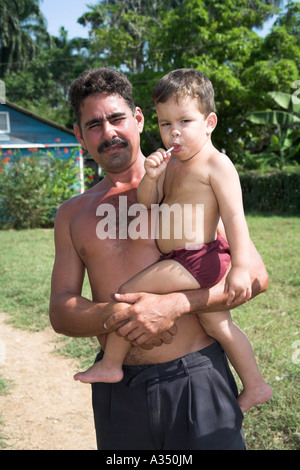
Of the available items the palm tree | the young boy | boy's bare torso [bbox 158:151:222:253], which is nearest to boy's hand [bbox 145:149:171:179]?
the young boy

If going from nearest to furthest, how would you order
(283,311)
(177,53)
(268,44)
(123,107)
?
(123,107)
(283,311)
(268,44)
(177,53)

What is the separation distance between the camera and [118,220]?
7.19ft

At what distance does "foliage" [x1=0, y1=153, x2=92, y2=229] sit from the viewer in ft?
43.9

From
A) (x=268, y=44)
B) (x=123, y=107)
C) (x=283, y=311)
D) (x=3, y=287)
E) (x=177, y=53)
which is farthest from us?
(x=177, y=53)

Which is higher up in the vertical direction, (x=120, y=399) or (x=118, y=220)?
(x=118, y=220)

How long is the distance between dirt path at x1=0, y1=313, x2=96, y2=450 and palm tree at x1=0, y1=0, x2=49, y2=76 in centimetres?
3710

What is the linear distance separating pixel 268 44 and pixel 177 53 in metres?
3.86

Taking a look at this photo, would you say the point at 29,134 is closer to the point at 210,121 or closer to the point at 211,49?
the point at 211,49

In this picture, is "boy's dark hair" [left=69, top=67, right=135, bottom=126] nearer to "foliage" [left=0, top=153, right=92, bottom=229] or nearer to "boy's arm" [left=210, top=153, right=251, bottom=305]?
"boy's arm" [left=210, top=153, right=251, bottom=305]

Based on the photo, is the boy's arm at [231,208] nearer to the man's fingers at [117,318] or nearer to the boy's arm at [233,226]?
the boy's arm at [233,226]

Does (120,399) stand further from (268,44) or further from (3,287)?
(268,44)

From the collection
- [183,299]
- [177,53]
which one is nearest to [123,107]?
[183,299]

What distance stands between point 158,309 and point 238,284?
0.34m
